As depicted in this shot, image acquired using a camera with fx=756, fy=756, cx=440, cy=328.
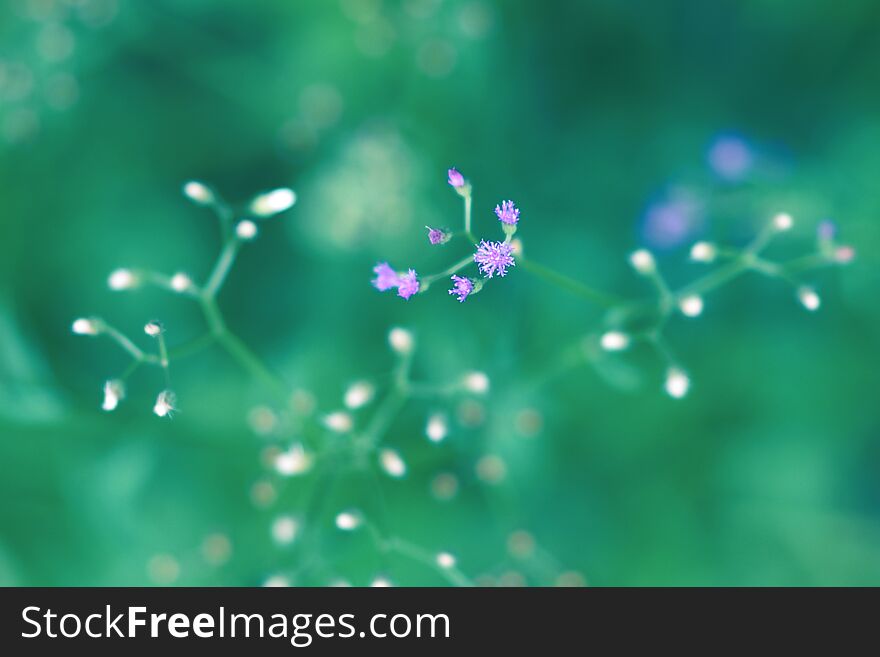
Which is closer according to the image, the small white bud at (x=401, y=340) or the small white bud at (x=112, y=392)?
the small white bud at (x=112, y=392)

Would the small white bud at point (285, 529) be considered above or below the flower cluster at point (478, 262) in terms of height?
below

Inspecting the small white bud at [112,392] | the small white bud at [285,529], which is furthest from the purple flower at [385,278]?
the small white bud at [285,529]

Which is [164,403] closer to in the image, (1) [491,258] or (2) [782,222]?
(1) [491,258]

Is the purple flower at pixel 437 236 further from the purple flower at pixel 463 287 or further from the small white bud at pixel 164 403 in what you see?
the small white bud at pixel 164 403

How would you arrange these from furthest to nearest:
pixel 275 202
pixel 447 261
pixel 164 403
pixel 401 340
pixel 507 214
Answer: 1. pixel 447 261
2. pixel 401 340
3. pixel 275 202
4. pixel 164 403
5. pixel 507 214

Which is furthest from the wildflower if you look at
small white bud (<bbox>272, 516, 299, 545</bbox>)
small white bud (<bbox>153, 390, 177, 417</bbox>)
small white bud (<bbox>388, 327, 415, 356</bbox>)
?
small white bud (<bbox>272, 516, 299, 545</bbox>)

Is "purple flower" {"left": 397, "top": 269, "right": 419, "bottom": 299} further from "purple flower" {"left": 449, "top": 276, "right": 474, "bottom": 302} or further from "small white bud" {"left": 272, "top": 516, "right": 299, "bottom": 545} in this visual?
"small white bud" {"left": 272, "top": 516, "right": 299, "bottom": 545}

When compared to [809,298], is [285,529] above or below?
below

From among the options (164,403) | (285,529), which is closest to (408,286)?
(164,403)
